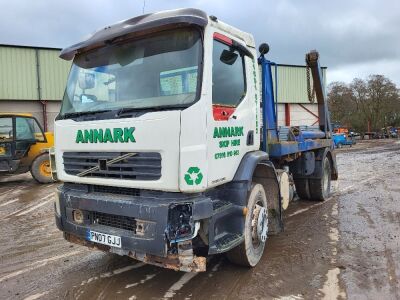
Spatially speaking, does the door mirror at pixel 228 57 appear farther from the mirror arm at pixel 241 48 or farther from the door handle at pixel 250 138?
the door handle at pixel 250 138

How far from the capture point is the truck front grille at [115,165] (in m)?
3.64

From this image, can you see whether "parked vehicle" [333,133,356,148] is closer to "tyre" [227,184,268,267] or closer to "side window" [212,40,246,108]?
"tyre" [227,184,268,267]

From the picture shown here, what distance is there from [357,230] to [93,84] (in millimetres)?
4459

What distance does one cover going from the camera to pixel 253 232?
4527 mm

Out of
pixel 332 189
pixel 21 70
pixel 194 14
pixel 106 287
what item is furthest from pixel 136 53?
pixel 21 70

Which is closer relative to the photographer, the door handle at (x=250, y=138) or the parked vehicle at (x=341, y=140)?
the door handle at (x=250, y=138)

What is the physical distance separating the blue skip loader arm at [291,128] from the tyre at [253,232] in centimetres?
92

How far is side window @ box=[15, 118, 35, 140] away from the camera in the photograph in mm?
11745

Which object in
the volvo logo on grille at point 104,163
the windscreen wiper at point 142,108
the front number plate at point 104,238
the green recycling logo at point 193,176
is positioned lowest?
the front number plate at point 104,238

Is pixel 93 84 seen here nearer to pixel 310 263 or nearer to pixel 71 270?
pixel 71 270

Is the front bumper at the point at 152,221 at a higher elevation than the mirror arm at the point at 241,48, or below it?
below

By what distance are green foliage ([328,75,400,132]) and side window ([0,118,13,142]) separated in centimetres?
3709

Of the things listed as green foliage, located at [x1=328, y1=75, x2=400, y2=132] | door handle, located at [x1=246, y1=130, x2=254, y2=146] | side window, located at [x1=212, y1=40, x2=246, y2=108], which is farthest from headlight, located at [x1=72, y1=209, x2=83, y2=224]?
green foliage, located at [x1=328, y1=75, x2=400, y2=132]

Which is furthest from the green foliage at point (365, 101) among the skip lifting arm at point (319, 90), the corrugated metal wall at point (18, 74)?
the skip lifting arm at point (319, 90)
